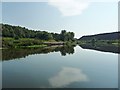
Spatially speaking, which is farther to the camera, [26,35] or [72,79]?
[26,35]

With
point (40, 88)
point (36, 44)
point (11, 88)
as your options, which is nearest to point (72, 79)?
point (40, 88)

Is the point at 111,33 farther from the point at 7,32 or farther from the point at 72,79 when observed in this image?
the point at 72,79

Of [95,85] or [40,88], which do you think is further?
[95,85]

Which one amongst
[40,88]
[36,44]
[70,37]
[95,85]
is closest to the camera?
[40,88]

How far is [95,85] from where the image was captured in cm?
1366

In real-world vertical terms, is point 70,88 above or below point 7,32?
below

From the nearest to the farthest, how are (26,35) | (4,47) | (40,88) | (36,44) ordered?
(40,88), (4,47), (36,44), (26,35)

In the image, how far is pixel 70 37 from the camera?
123500 millimetres

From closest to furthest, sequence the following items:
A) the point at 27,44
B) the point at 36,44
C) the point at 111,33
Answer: the point at 27,44
the point at 36,44
the point at 111,33

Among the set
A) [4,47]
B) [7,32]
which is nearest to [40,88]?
[4,47]

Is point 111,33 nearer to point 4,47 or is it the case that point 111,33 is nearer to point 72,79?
point 4,47

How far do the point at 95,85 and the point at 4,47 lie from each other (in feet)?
139

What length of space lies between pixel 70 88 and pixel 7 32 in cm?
8216

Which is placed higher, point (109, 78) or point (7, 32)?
point (7, 32)
